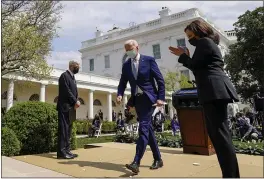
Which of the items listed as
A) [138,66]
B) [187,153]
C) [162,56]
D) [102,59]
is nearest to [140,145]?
[138,66]

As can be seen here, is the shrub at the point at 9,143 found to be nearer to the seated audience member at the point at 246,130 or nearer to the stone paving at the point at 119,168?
the stone paving at the point at 119,168

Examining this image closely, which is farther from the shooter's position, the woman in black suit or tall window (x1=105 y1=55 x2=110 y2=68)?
tall window (x1=105 y1=55 x2=110 y2=68)

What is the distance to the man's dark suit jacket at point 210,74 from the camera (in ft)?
8.63

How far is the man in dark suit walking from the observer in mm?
3672

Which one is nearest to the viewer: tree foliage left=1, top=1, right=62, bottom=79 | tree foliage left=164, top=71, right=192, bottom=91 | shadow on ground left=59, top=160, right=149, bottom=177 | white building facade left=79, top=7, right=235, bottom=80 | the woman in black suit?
the woman in black suit

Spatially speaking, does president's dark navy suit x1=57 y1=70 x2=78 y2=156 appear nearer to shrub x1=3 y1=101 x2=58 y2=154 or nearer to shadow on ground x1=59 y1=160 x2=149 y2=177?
shadow on ground x1=59 y1=160 x2=149 y2=177

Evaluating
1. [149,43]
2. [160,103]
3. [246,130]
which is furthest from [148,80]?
[149,43]

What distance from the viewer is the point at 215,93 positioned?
261 centimetres

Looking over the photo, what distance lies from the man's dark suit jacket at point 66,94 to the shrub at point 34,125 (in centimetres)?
128

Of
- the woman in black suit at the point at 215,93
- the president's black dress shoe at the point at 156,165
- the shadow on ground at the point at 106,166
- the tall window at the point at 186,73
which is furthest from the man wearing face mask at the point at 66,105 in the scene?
the tall window at the point at 186,73

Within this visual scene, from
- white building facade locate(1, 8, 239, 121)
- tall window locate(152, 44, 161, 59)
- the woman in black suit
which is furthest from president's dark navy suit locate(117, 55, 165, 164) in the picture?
tall window locate(152, 44, 161, 59)

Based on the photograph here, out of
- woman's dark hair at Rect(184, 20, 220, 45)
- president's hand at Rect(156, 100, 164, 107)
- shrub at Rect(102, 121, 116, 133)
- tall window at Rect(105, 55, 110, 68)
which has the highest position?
tall window at Rect(105, 55, 110, 68)

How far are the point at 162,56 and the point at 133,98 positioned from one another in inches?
1338

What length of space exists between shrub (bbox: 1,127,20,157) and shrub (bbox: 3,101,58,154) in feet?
0.94
